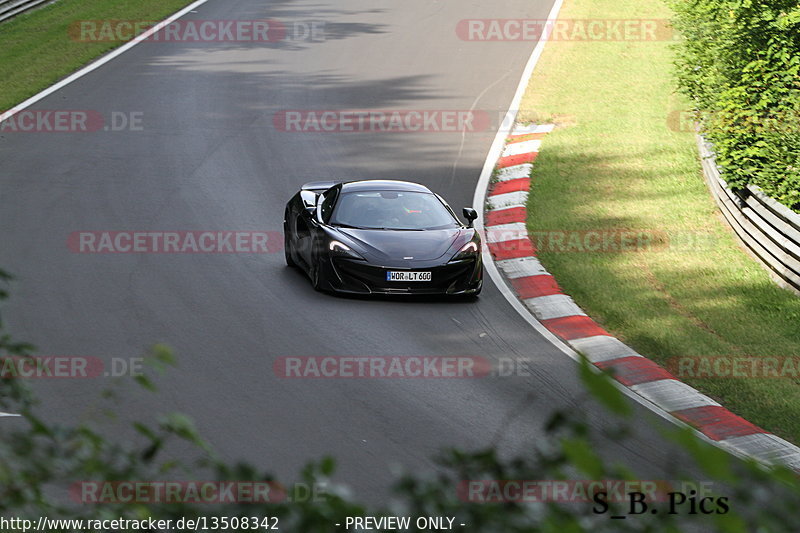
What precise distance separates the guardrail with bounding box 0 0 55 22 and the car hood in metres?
19.3

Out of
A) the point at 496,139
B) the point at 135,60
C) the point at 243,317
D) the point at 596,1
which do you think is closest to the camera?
the point at 243,317

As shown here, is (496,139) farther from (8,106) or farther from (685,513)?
(685,513)

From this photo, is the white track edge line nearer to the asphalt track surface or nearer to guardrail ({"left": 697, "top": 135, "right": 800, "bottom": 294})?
the asphalt track surface

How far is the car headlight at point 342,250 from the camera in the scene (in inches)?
498

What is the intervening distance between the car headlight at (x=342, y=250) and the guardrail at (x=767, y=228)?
5.37 metres

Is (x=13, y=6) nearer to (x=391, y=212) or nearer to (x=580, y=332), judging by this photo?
(x=391, y=212)

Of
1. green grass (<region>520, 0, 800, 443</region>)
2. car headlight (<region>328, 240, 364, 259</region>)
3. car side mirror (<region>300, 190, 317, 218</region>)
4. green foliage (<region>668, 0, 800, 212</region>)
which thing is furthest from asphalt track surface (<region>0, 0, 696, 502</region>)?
green foliage (<region>668, 0, 800, 212</region>)

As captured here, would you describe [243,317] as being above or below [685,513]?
below

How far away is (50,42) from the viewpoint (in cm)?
2625

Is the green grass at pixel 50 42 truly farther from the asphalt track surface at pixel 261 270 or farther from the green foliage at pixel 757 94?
the green foliage at pixel 757 94

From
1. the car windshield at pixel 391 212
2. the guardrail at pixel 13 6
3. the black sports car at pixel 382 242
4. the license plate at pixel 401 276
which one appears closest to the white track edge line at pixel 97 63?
the guardrail at pixel 13 6

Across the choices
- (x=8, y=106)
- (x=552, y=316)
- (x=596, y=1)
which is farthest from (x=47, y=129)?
(x=596, y=1)

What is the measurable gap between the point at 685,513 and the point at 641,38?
26071 millimetres

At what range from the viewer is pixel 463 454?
253 centimetres
